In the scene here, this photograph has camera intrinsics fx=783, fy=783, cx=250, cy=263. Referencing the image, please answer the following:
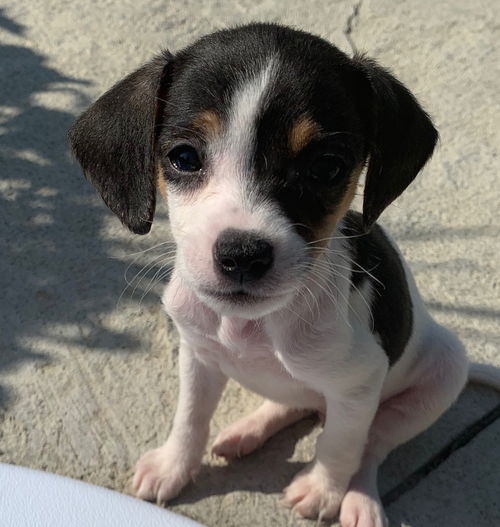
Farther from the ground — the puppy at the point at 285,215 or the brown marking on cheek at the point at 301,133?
the brown marking on cheek at the point at 301,133

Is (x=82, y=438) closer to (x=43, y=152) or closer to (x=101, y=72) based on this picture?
(x=43, y=152)

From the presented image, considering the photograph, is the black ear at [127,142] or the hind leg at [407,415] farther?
the hind leg at [407,415]

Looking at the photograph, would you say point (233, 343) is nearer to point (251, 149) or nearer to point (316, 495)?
point (251, 149)

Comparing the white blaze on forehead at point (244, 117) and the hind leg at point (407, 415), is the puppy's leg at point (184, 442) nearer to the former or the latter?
the hind leg at point (407, 415)

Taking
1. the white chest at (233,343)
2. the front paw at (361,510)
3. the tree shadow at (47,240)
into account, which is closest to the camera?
the white chest at (233,343)

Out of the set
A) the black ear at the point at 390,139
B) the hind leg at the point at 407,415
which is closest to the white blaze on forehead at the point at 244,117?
the black ear at the point at 390,139
